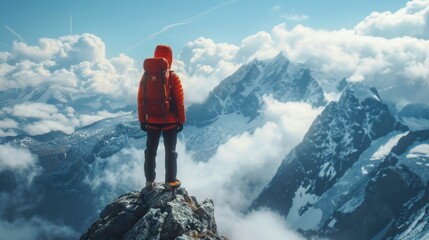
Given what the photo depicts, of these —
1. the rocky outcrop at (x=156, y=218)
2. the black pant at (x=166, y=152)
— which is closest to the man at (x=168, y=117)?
the black pant at (x=166, y=152)

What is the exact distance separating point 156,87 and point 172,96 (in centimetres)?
96

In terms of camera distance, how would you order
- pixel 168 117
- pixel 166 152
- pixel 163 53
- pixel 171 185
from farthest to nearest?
pixel 166 152 → pixel 171 185 → pixel 163 53 → pixel 168 117

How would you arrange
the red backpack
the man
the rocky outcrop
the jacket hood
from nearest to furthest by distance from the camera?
the rocky outcrop, the red backpack, the man, the jacket hood

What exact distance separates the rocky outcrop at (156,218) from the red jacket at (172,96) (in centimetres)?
352

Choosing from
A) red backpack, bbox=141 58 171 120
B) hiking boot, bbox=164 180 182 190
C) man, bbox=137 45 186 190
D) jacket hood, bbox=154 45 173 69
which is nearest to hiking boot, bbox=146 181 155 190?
man, bbox=137 45 186 190

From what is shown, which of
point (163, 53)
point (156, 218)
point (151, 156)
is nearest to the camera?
point (156, 218)

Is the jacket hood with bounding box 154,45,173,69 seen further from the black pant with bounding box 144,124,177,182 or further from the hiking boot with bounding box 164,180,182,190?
the hiking boot with bounding box 164,180,182,190

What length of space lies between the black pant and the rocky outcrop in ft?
2.41

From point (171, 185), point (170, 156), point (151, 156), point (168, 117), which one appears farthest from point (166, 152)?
point (168, 117)

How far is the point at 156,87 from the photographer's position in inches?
792

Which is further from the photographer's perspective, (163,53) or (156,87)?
(163,53)

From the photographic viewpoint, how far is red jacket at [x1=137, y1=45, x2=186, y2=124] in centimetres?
2059

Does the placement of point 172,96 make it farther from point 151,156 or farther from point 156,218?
point 156,218

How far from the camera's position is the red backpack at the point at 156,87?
65.5 feet
